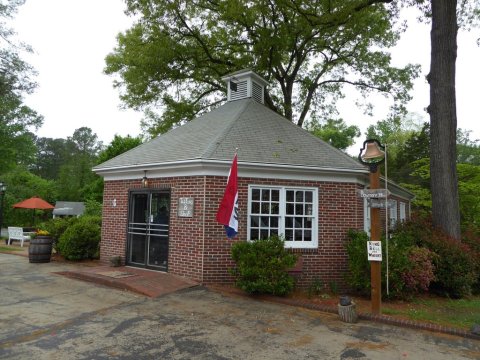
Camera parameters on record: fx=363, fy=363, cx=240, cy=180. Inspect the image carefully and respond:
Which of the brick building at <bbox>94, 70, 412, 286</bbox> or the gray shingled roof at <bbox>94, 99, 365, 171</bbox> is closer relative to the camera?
the brick building at <bbox>94, 70, 412, 286</bbox>

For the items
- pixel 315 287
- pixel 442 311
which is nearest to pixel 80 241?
pixel 315 287

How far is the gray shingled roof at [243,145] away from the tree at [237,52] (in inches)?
247

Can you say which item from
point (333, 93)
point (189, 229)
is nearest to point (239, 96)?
point (189, 229)

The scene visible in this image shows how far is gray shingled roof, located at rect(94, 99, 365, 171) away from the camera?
9.42 metres

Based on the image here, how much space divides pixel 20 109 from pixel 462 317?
26563 millimetres

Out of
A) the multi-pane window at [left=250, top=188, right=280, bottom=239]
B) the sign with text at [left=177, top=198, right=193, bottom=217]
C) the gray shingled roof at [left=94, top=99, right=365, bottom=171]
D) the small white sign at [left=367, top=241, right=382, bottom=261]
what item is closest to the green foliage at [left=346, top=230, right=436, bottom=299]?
the small white sign at [left=367, top=241, right=382, bottom=261]

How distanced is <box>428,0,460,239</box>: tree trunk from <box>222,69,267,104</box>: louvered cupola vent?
602 centimetres

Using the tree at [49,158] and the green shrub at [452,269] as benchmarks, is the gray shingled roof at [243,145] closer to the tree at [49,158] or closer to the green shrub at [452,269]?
the green shrub at [452,269]

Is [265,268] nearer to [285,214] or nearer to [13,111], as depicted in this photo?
[285,214]

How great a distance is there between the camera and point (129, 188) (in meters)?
10.7

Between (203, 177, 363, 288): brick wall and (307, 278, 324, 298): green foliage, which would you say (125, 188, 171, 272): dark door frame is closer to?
(203, 177, 363, 288): brick wall

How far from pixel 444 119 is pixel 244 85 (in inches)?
273

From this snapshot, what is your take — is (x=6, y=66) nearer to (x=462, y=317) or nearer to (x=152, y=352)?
(x=152, y=352)

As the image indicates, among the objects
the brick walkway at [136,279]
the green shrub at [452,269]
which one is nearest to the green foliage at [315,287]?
the brick walkway at [136,279]
